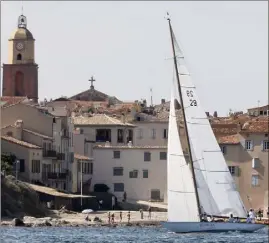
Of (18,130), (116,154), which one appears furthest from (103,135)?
(18,130)

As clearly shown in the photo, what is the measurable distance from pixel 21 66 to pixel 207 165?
282ft

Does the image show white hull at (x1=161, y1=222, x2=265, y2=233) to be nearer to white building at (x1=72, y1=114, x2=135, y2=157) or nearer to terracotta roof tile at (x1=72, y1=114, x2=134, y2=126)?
white building at (x1=72, y1=114, x2=135, y2=157)

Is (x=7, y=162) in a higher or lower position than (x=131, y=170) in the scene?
lower

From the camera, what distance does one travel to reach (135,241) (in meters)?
59.0

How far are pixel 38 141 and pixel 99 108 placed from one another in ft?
134

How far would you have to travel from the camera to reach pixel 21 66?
493ft

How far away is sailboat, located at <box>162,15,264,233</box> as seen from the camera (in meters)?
64.1

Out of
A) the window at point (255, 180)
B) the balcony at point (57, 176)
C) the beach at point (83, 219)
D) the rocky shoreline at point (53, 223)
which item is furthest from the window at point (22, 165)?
the window at point (255, 180)

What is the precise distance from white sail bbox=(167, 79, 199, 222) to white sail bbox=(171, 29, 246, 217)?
1.30 m

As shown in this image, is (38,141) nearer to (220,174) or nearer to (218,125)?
(218,125)

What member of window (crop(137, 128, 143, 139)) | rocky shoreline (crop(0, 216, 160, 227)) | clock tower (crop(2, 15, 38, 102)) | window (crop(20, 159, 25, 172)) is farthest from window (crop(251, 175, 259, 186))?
clock tower (crop(2, 15, 38, 102))

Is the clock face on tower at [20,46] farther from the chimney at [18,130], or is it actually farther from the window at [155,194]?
the chimney at [18,130]

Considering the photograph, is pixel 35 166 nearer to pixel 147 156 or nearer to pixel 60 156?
pixel 60 156

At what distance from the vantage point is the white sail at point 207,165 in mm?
65500
